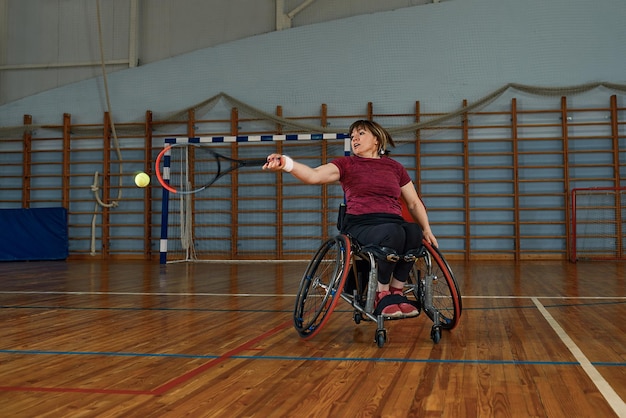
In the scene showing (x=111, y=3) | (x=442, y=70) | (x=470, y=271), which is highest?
(x=111, y=3)

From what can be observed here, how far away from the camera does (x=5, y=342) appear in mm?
2480

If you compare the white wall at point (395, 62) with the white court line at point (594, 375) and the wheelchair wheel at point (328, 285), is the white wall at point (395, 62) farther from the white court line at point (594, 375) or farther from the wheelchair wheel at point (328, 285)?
the wheelchair wheel at point (328, 285)

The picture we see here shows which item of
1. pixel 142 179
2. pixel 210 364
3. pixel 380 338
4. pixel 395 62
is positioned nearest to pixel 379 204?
pixel 380 338

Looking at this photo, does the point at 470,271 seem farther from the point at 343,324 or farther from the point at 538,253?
the point at 343,324

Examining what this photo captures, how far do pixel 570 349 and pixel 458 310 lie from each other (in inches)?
17.4

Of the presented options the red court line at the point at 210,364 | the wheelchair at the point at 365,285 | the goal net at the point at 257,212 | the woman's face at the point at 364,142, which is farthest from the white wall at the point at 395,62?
the red court line at the point at 210,364

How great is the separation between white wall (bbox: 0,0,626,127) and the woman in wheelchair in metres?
6.90

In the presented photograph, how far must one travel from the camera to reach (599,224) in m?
8.79

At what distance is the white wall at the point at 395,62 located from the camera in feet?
29.7

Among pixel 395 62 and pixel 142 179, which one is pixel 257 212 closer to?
pixel 142 179

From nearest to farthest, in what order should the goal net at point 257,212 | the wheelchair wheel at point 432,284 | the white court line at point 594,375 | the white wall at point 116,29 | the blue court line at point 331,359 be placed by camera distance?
the white court line at point 594,375
the blue court line at point 331,359
the wheelchair wheel at point 432,284
the goal net at point 257,212
the white wall at point 116,29

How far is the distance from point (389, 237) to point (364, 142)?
0.52 m

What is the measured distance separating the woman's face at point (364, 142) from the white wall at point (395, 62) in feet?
22.6

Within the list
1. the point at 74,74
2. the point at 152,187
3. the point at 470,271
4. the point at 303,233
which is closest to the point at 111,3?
the point at 74,74
